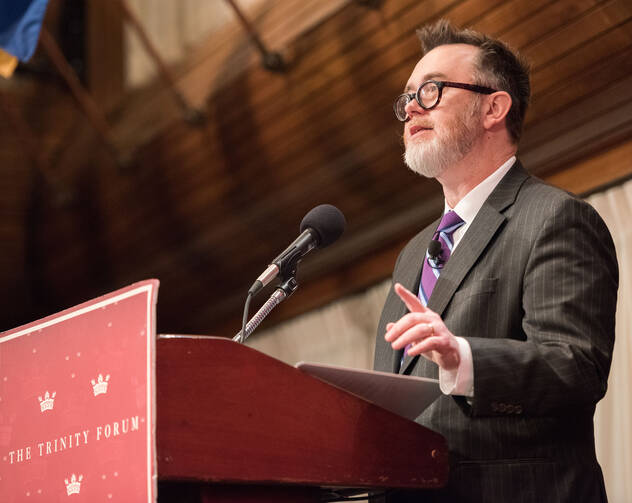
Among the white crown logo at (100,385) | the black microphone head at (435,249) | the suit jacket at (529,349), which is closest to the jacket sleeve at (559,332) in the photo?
the suit jacket at (529,349)

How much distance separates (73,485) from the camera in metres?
1.47

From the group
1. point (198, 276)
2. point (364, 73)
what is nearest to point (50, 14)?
point (198, 276)

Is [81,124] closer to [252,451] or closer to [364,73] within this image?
[364,73]

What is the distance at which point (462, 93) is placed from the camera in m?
2.38

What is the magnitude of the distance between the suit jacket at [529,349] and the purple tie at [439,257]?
0.43ft

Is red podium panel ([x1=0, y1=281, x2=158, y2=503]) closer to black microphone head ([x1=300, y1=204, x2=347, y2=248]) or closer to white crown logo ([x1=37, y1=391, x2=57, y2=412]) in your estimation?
white crown logo ([x1=37, y1=391, x2=57, y2=412])

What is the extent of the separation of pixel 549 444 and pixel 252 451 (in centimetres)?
64

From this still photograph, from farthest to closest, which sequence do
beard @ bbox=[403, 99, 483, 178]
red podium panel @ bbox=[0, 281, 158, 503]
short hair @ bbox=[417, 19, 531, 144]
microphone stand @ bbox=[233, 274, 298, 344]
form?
short hair @ bbox=[417, 19, 531, 144] < beard @ bbox=[403, 99, 483, 178] < microphone stand @ bbox=[233, 274, 298, 344] < red podium panel @ bbox=[0, 281, 158, 503]

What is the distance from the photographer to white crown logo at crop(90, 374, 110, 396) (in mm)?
1453

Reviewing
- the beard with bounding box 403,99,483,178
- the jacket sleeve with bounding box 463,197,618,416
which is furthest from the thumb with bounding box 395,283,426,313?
the beard with bounding box 403,99,483,178

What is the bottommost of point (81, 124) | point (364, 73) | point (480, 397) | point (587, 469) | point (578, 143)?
point (587, 469)

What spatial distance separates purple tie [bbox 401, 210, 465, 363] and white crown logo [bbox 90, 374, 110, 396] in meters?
0.86

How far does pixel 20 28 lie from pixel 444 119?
3275 millimetres

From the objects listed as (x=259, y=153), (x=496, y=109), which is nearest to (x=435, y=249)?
(x=496, y=109)
